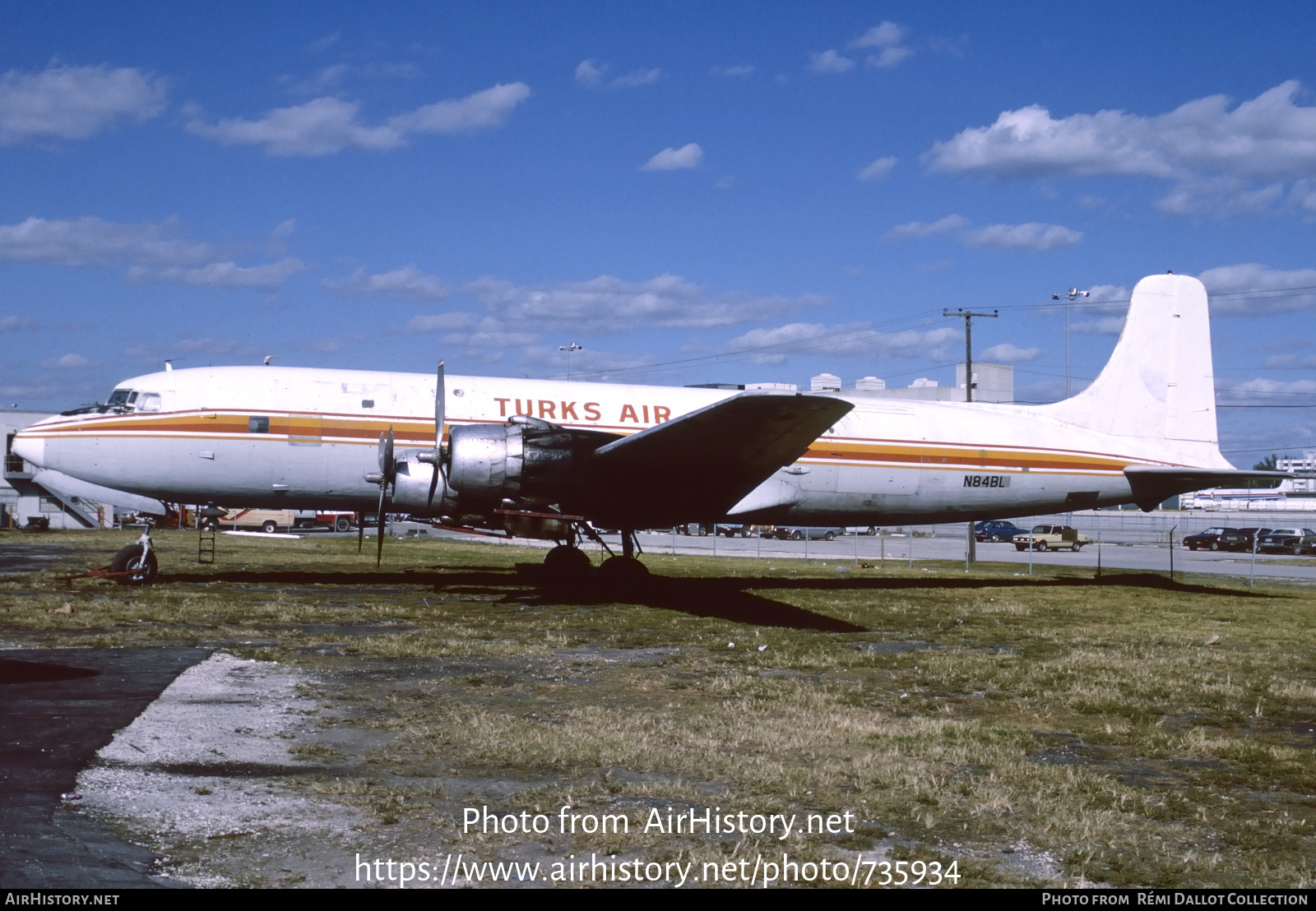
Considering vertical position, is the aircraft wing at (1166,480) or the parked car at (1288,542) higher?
the aircraft wing at (1166,480)

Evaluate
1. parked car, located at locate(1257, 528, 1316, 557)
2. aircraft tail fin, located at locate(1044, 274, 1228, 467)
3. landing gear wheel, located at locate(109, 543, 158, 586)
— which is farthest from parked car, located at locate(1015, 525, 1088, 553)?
landing gear wheel, located at locate(109, 543, 158, 586)

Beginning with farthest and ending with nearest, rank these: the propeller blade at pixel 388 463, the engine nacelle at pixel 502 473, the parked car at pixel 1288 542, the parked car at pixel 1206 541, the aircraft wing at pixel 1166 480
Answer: the parked car at pixel 1206 541, the parked car at pixel 1288 542, the aircraft wing at pixel 1166 480, the propeller blade at pixel 388 463, the engine nacelle at pixel 502 473

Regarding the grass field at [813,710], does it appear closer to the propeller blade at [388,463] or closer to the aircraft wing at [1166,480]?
the propeller blade at [388,463]

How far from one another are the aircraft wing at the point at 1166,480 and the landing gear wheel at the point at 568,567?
1193 centimetres

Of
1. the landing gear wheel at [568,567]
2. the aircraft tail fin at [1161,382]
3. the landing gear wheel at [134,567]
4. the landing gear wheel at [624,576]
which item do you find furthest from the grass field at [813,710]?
the aircraft tail fin at [1161,382]

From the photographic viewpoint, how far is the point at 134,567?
17891mm

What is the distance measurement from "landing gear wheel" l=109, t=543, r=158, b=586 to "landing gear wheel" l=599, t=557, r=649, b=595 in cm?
804

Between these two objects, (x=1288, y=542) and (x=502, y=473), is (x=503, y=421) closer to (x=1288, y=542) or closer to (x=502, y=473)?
(x=502, y=473)

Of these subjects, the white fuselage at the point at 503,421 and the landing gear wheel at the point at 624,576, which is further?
the landing gear wheel at the point at 624,576

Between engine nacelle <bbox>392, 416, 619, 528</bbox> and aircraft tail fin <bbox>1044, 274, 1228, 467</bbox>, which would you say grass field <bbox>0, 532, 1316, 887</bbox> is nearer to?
engine nacelle <bbox>392, 416, 619, 528</bbox>

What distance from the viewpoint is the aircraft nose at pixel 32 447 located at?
1819 centimetres
